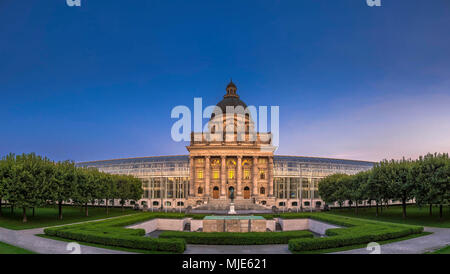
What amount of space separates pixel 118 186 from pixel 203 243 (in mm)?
59154

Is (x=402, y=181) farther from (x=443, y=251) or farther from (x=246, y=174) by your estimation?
(x=246, y=174)

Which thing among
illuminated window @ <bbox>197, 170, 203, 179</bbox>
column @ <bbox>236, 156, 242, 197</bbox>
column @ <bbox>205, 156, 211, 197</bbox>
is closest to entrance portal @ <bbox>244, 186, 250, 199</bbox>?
column @ <bbox>236, 156, 242, 197</bbox>

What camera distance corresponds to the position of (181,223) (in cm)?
5644

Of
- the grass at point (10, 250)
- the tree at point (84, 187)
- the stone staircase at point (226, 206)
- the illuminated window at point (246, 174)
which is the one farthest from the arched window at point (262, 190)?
the grass at point (10, 250)

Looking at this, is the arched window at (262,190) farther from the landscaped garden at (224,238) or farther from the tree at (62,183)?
the landscaped garden at (224,238)

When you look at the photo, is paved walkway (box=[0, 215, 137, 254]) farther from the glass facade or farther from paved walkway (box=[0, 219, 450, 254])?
the glass facade

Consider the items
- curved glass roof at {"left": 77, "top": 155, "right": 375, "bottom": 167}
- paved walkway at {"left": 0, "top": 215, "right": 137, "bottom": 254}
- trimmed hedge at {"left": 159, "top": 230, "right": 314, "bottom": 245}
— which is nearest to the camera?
paved walkway at {"left": 0, "top": 215, "right": 137, "bottom": 254}

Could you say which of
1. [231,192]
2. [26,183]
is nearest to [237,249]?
[26,183]

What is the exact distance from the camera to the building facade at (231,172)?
340ft

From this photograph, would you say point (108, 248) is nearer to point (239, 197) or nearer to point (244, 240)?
point (244, 240)

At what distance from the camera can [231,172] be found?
349 ft

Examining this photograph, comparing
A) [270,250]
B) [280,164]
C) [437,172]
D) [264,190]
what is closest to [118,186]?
[264,190]

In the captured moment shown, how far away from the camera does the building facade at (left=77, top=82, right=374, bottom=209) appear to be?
340ft

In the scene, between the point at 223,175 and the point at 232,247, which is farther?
the point at 223,175
